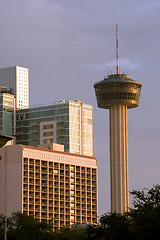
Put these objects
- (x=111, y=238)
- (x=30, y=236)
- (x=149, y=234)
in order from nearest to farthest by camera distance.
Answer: (x=149, y=234) < (x=111, y=238) < (x=30, y=236)

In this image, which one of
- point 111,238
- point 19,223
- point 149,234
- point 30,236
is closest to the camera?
point 149,234

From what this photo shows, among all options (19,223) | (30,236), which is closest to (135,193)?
(30,236)

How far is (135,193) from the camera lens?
462 ft

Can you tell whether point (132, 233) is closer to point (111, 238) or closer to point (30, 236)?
point (111, 238)

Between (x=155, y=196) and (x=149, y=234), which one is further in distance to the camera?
(x=155, y=196)

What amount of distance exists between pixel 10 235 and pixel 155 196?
4613 centimetres

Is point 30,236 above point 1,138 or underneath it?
underneath

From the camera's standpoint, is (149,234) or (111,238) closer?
(149,234)

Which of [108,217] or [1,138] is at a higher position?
[1,138]

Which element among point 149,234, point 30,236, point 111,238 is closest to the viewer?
point 149,234

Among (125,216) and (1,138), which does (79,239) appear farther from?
(1,138)

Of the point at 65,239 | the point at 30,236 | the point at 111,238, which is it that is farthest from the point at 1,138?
the point at 65,239

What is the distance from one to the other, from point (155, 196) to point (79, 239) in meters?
38.4

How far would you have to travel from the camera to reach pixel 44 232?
175 metres
